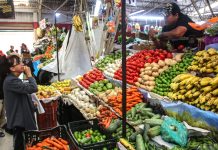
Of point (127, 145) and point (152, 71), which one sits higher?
point (152, 71)

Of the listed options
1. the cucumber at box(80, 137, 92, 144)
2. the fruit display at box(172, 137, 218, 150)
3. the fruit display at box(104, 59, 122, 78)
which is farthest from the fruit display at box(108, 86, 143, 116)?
the fruit display at box(172, 137, 218, 150)

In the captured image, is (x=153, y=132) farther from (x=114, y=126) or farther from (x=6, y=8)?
(x=6, y=8)

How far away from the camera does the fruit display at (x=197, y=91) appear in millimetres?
2758

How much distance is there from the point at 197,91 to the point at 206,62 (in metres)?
0.51

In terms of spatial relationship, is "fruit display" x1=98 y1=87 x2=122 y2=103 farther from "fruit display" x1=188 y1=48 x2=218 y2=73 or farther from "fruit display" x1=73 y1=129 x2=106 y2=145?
"fruit display" x1=188 y1=48 x2=218 y2=73

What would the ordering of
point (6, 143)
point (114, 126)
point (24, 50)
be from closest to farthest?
point (114, 126) < point (6, 143) < point (24, 50)

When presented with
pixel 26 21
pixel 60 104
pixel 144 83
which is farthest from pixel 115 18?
pixel 26 21

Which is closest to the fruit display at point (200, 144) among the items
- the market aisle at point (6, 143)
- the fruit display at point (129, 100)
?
the fruit display at point (129, 100)

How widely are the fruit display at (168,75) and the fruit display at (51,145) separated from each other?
1523mm

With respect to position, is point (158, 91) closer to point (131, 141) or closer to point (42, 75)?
point (131, 141)

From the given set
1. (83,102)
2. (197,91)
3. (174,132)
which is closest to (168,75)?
(197,91)

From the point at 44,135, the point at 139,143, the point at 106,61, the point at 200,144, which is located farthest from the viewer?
the point at 106,61

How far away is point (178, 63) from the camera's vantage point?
412 cm

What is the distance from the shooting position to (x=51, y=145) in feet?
11.9
